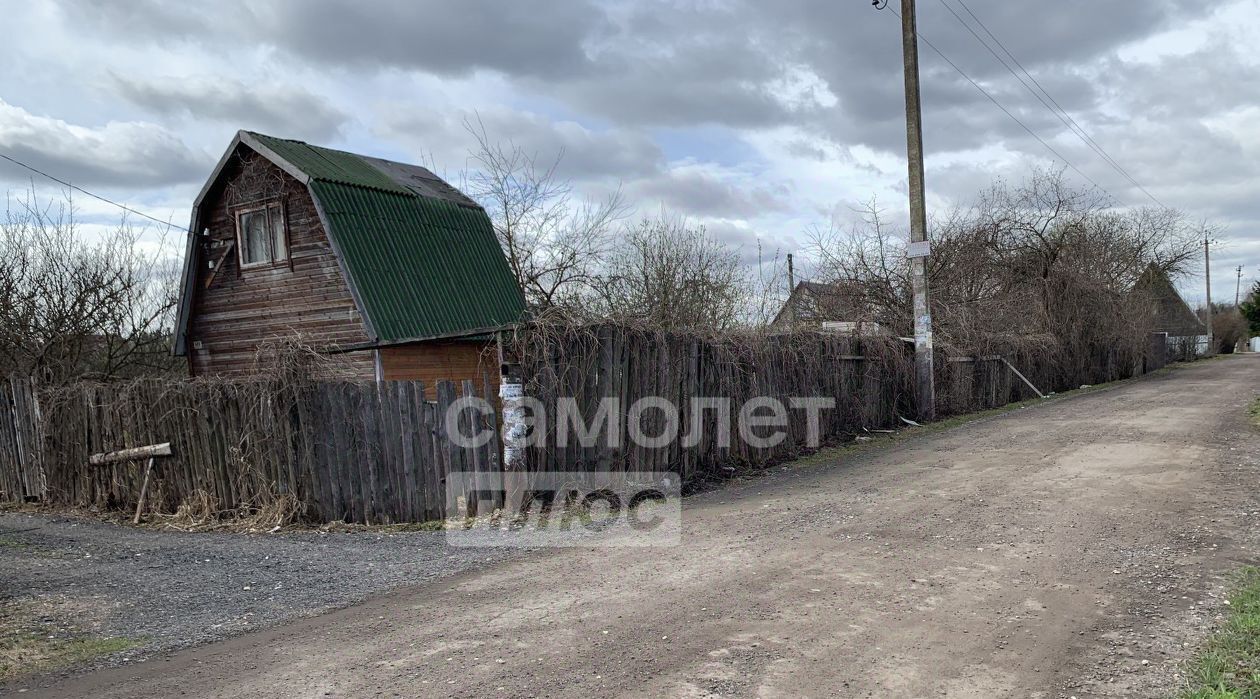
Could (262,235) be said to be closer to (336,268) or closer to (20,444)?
(336,268)

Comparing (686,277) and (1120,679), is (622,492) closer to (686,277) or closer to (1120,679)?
(1120,679)

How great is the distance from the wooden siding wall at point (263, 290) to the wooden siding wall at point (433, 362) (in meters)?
0.46

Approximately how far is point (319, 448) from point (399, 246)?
7994 millimetres

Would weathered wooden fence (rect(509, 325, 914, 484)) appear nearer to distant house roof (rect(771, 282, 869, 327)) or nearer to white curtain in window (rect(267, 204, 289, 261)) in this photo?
distant house roof (rect(771, 282, 869, 327))

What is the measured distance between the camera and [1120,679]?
12.9 ft

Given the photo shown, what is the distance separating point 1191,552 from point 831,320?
1428 cm

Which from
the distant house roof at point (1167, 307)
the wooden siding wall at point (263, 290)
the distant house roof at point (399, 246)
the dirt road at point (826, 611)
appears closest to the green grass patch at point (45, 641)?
the dirt road at point (826, 611)

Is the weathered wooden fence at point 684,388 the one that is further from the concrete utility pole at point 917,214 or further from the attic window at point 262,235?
the attic window at point 262,235

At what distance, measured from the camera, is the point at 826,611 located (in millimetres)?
4961

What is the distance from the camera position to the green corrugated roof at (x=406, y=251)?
14.9 metres

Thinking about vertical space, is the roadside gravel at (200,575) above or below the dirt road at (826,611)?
below

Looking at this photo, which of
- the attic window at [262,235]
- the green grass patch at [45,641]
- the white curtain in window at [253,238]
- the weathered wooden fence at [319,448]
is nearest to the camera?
the green grass patch at [45,641]

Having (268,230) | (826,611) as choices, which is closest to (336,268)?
(268,230)

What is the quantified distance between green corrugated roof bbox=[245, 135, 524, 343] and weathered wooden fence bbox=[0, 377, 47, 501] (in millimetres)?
5010
